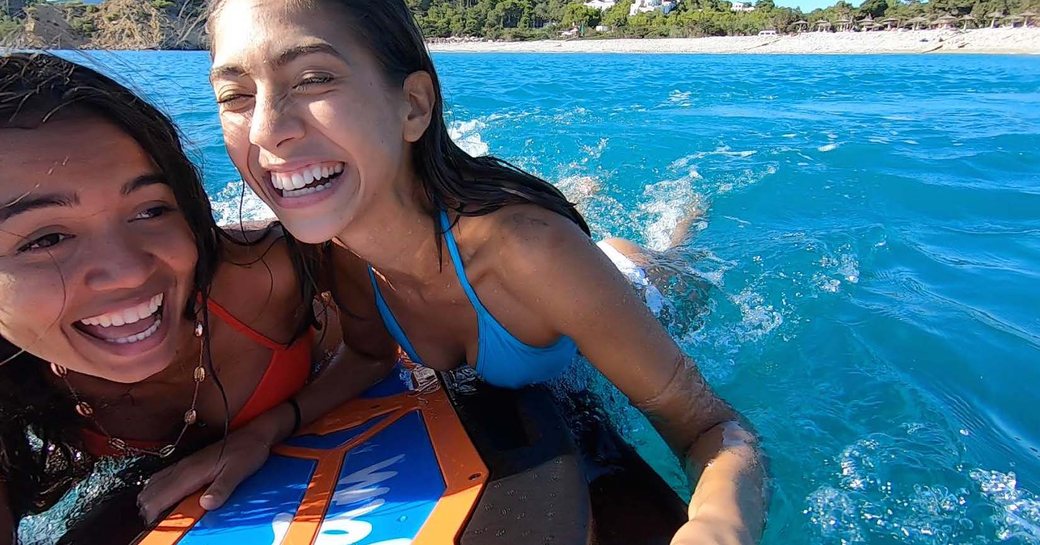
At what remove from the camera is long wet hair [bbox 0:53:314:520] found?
1465 mm

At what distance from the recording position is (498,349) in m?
2.09

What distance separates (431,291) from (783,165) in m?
5.20

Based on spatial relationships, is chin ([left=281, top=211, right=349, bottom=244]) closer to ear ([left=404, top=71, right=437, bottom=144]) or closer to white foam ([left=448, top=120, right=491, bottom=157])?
Result: ear ([left=404, top=71, right=437, bottom=144])

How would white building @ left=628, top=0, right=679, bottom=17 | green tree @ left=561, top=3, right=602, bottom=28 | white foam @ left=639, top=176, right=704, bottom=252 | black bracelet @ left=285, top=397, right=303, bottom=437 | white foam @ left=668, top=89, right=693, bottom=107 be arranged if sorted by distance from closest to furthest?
black bracelet @ left=285, top=397, right=303, bottom=437 → white foam @ left=639, top=176, right=704, bottom=252 → white foam @ left=668, top=89, right=693, bottom=107 → green tree @ left=561, top=3, right=602, bottom=28 → white building @ left=628, top=0, right=679, bottom=17

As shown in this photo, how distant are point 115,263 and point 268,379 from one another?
0.72 m

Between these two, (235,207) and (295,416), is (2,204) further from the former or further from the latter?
(235,207)

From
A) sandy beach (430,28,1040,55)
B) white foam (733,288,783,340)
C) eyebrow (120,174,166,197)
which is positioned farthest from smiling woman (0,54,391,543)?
sandy beach (430,28,1040,55)

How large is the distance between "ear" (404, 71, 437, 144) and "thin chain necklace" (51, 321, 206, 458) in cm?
77

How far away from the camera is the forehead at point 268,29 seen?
5.09 feet

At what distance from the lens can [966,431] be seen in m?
2.59

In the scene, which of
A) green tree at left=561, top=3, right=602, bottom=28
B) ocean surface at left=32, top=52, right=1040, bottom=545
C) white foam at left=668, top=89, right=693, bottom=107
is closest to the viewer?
ocean surface at left=32, top=52, right=1040, bottom=545

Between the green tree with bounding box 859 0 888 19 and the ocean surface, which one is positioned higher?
the green tree with bounding box 859 0 888 19

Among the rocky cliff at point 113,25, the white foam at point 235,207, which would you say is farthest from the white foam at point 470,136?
the rocky cliff at point 113,25

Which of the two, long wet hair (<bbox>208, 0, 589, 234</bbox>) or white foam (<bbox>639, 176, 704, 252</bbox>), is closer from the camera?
long wet hair (<bbox>208, 0, 589, 234</bbox>)
